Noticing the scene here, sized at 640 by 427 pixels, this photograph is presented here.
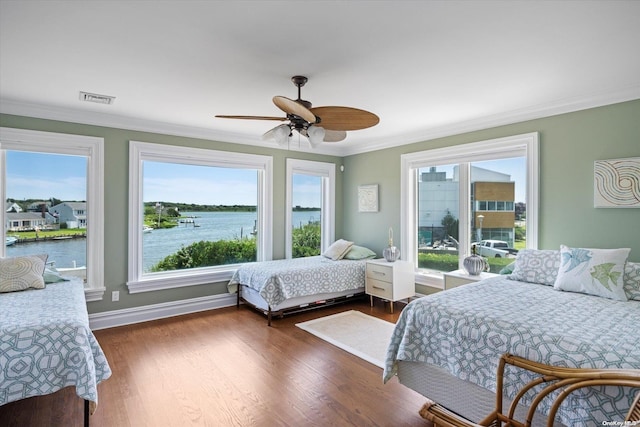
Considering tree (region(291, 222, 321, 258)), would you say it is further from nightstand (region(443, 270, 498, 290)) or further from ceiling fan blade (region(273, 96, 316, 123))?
ceiling fan blade (region(273, 96, 316, 123))

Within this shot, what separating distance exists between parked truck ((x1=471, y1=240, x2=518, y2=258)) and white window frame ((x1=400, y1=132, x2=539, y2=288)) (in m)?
0.15

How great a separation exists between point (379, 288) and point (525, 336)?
9.07ft

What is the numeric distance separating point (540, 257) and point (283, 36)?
9.37 feet

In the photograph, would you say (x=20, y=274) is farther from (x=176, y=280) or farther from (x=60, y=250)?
(x=176, y=280)

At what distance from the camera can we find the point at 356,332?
366cm

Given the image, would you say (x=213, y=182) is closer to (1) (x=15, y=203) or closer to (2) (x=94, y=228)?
(2) (x=94, y=228)

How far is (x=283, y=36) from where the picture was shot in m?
2.07

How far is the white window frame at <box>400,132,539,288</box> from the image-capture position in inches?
139

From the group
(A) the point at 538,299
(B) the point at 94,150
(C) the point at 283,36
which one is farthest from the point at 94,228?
(A) the point at 538,299

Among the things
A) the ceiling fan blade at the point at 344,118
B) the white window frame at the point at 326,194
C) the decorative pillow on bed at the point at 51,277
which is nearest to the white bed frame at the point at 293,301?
the white window frame at the point at 326,194

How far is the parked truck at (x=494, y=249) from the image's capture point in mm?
3879

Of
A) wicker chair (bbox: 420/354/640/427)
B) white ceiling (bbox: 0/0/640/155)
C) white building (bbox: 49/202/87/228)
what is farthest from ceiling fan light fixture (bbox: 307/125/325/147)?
white building (bbox: 49/202/87/228)

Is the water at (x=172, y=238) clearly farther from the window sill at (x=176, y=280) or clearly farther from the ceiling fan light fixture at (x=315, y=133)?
the ceiling fan light fixture at (x=315, y=133)

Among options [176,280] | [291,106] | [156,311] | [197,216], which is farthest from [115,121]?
[291,106]
